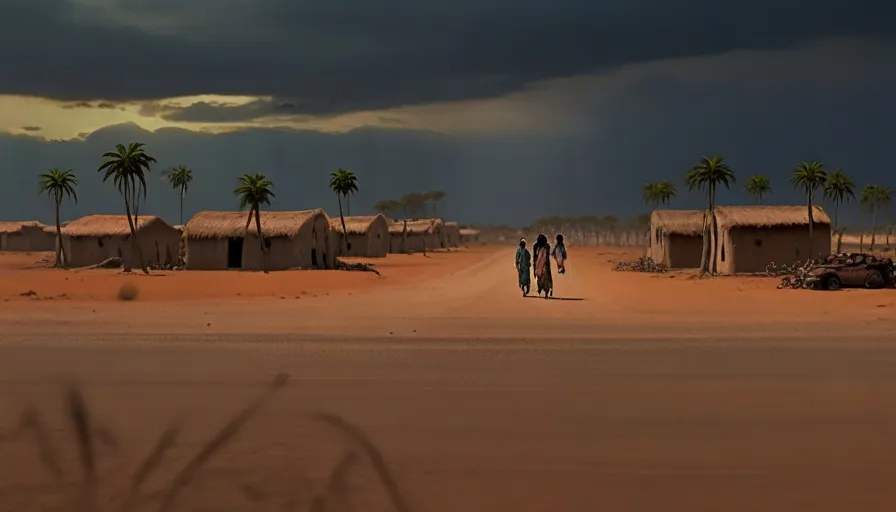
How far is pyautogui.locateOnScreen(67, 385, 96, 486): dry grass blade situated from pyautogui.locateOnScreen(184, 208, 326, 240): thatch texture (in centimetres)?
3841

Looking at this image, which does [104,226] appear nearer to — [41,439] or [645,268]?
[645,268]

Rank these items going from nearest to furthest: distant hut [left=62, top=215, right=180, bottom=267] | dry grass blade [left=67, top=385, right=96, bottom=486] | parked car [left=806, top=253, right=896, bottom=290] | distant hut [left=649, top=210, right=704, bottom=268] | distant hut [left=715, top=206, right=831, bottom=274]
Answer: dry grass blade [left=67, top=385, right=96, bottom=486]
parked car [left=806, top=253, right=896, bottom=290]
distant hut [left=715, top=206, right=831, bottom=274]
distant hut [left=649, top=210, right=704, bottom=268]
distant hut [left=62, top=215, right=180, bottom=267]

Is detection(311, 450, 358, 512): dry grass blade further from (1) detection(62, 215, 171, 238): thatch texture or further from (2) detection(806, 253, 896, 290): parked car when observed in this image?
(1) detection(62, 215, 171, 238): thatch texture

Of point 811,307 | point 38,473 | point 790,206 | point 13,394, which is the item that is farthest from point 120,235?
point 38,473

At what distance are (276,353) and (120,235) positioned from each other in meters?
45.3

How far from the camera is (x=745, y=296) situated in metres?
28.6

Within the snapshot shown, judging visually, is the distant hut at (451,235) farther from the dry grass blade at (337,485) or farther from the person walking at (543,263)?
the dry grass blade at (337,485)

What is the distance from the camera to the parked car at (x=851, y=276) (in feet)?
102

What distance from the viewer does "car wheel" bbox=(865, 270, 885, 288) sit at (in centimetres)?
3109

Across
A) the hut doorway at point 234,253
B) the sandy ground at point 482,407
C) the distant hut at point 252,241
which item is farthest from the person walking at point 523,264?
the hut doorway at point 234,253

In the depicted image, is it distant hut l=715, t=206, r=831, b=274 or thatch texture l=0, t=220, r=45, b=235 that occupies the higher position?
distant hut l=715, t=206, r=831, b=274

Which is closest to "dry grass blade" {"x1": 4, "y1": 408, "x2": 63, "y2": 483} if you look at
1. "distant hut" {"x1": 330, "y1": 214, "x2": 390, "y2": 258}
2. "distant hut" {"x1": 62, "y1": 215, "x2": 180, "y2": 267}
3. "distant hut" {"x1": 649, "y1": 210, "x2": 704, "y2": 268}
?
"distant hut" {"x1": 649, "y1": 210, "x2": 704, "y2": 268}

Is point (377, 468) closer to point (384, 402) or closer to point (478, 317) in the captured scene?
point (384, 402)

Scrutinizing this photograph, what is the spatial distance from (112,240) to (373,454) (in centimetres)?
5294
